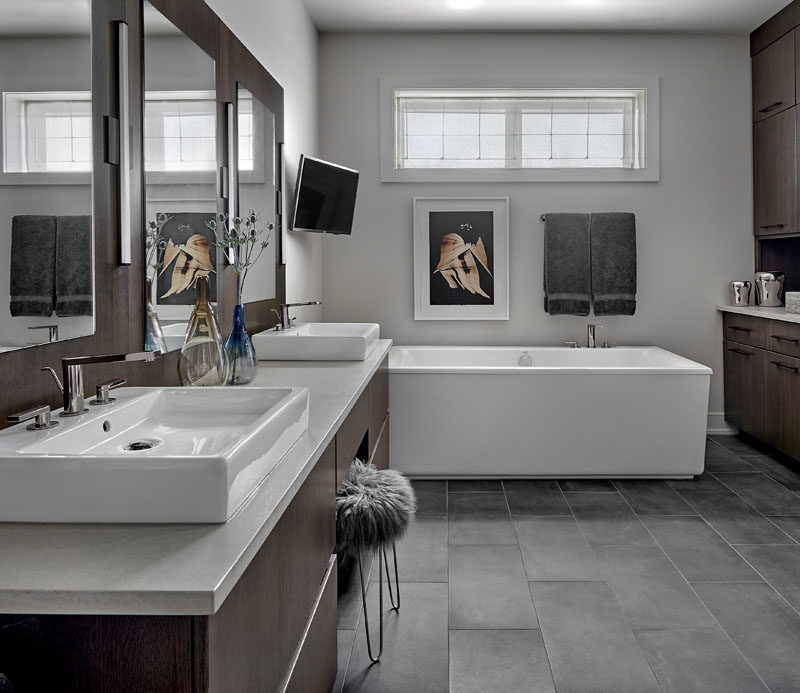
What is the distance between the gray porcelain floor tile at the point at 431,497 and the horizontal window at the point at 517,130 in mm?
2144

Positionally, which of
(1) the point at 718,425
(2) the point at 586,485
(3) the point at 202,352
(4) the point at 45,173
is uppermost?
(4) the point at 45,173

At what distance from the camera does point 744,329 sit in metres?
4.38

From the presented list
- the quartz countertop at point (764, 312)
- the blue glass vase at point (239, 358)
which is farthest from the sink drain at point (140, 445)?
the quartz countertop at point (764, 312)

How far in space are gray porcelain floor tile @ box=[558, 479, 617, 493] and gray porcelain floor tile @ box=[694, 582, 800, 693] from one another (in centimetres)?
112

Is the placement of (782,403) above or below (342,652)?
above

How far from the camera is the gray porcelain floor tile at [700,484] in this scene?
3562 mm

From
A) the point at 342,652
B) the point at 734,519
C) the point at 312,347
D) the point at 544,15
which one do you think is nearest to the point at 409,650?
the point at 342,652

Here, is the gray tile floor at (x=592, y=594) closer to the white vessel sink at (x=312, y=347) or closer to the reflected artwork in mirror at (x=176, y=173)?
the white vessel sink at (x=312, y=347)

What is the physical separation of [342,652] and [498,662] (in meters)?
0.44

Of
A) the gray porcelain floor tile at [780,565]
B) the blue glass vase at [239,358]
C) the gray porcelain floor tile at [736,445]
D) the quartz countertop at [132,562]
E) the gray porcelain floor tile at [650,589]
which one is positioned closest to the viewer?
the quartz countertop at [132,562]

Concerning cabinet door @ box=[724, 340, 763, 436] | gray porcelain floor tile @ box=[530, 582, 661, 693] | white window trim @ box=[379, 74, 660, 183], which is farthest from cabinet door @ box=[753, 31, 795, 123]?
gray porcelain floor tile @ box=[530, 582, 661, 693]

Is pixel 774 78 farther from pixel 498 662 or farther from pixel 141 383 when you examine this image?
pixel 141 383

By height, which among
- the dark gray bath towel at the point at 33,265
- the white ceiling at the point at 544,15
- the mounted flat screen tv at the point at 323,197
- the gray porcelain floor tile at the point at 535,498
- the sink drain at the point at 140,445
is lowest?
the gray porcelain floor tile at the point at 535,498

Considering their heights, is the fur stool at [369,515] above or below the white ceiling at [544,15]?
below
